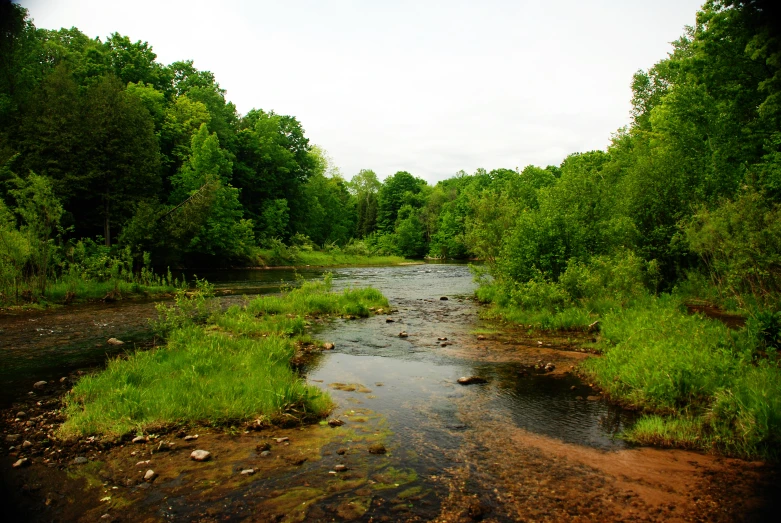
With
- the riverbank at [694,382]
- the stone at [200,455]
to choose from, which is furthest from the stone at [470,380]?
the stone at [200,455]

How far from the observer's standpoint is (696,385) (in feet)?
29.8

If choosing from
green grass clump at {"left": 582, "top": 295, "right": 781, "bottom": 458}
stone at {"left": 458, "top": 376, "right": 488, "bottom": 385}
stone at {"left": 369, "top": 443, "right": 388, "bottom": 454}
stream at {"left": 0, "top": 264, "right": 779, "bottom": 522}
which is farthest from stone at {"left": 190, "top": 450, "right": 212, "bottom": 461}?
green grass clump at {"left": 582, "top": 295, "right": 781, "bottom": 458}

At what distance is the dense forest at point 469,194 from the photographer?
17203 mm

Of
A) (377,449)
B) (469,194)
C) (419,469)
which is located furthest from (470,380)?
(469,194)

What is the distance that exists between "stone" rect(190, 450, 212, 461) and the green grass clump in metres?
6.91

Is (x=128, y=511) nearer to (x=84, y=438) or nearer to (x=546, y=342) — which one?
(x=84, y=438)

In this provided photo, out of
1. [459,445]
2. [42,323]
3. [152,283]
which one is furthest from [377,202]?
[459,445]

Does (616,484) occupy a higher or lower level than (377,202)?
lower

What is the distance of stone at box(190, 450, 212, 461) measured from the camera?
694 cm

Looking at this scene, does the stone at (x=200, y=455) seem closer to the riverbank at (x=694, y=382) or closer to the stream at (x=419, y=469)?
the stream at (x=419, y=469)

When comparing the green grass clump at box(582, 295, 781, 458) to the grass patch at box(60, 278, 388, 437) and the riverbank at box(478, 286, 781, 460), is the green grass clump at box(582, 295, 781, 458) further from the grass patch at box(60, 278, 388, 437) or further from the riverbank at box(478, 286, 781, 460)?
the grass patch at box(60, 278, 388, 437)

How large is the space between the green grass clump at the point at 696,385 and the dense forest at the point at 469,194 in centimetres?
407

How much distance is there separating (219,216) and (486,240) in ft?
110

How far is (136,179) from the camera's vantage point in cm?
3906
